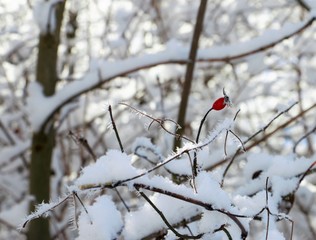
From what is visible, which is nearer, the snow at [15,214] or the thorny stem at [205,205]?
the thorny stem at [205,205]

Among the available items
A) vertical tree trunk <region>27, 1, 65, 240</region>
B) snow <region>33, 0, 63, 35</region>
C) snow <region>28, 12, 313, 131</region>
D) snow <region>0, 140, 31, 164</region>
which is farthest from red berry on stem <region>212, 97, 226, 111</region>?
snow <region>0, 140, 31, 164</region>

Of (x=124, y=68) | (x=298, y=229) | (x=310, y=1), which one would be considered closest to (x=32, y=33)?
(x=124, y=68)

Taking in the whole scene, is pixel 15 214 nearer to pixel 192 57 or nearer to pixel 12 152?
pixel 12 152

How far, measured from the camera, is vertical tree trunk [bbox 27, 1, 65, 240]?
102 inches

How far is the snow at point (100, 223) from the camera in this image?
3.12 ft

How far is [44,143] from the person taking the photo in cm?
262

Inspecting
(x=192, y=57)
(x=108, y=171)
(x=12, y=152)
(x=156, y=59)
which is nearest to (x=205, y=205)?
(x=108, y=171)

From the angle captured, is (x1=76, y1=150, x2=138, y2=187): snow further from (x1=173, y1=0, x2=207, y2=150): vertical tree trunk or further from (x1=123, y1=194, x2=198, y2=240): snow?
(x1=173, y1=0, x2=207, y2=150): vertical tree trunk

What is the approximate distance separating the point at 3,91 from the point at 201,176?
3485 mm

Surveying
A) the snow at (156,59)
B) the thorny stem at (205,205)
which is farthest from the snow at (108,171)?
the snow at (156,59)

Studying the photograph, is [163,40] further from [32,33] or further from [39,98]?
[39,98]

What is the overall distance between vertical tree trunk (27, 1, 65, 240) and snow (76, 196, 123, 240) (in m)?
1.62

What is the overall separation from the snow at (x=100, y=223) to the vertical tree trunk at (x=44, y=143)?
162 cm

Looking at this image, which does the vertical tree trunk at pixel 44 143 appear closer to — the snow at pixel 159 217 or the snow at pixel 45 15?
the snow at pixel 45 15
